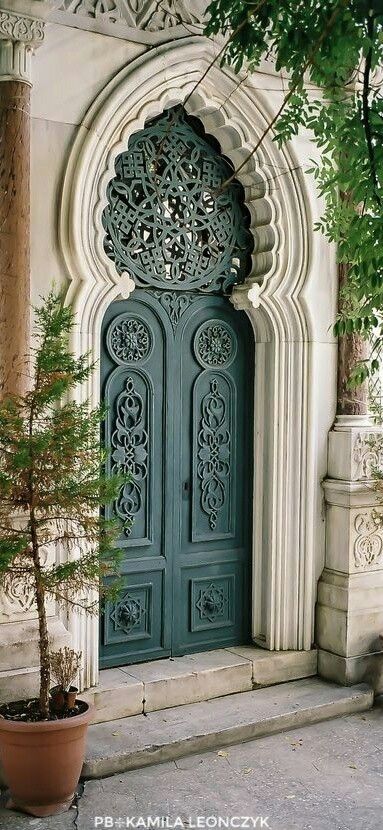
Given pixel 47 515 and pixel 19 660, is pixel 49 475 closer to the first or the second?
pixel 47 515

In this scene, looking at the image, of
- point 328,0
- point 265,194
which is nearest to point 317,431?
point 265,194

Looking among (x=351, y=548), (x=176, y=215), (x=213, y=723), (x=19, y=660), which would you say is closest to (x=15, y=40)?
(x=176, y=215)

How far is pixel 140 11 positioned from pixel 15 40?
0.95 metres

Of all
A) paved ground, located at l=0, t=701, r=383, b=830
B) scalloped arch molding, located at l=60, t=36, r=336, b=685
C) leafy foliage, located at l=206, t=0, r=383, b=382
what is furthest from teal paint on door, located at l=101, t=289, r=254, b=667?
leafy foliage, located at l=206, t=0, r=383, b=382

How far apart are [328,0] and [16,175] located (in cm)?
196

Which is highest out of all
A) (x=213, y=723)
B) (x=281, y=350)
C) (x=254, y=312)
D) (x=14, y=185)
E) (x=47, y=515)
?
(x=14, y=185)

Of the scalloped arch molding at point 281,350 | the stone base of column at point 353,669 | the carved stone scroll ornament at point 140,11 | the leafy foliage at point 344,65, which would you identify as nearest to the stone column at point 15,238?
the carved stone scroll ornament at point 140,11

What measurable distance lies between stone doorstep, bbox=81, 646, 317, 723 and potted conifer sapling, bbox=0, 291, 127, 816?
0.79 meters

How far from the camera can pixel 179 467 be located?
5715 millimetres

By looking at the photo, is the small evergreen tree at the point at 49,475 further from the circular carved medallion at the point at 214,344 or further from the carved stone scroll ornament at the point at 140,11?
the carved stone scroll ornament at the point at 140,11

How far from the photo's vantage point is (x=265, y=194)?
5734 millimetres

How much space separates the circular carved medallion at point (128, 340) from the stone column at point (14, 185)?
0.86 meters

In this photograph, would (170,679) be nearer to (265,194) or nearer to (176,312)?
(176,312)

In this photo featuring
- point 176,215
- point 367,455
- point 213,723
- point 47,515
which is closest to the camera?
point 47,515
